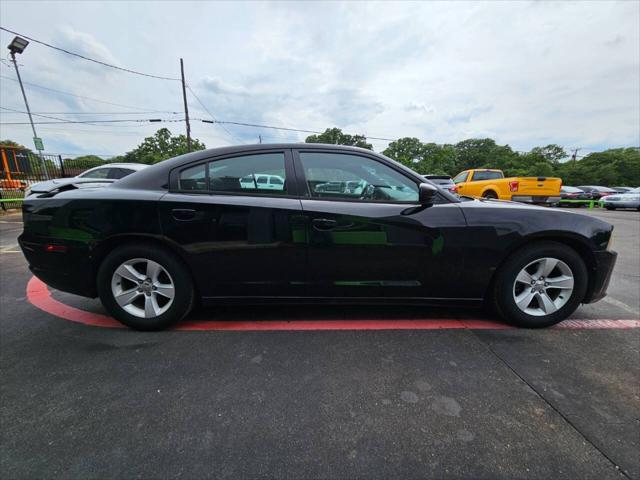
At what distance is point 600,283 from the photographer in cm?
233

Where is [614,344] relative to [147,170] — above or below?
below

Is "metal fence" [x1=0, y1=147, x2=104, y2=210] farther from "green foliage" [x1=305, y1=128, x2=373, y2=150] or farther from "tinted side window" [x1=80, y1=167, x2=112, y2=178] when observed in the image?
"green foliage" [x1=305, y1=128, x2=373, y2=150]

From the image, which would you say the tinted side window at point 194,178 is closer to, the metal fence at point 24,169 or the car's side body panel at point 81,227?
the car's side body panel at point 81,227

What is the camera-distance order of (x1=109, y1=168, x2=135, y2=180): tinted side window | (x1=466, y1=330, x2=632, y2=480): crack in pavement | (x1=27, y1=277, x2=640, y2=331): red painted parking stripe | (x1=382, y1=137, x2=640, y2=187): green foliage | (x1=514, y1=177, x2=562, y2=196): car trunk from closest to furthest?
(x1=466, y1=330, x2=632, y2=480): crack in pavement → (x1=27, y1=277, x2=640, y2=331): red painted parking stripe → (x1=109, y1=168, x2=135, y2=180): tinted side window → (x1=514, y1=177, x2=562, y2=196): car trunk → (x1=382, y1=137, x2=640, y2=187): green foliage

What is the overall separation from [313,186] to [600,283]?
2.42 m

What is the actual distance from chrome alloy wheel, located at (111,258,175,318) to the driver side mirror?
1.99m

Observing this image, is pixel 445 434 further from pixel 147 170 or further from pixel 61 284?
pixel 61 284

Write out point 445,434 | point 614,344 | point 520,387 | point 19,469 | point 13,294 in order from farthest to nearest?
point 13,294 < point 614,344 < point 520,387 < point 445,434 < point 19,469

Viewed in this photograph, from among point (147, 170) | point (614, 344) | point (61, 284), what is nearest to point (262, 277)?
point (147, 170)

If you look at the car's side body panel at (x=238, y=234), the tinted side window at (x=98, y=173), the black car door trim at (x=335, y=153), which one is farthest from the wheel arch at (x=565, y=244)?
the tinted side window at (x=98, y=173)

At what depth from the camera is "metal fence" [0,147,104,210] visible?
11645mm

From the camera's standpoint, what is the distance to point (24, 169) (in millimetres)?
12523

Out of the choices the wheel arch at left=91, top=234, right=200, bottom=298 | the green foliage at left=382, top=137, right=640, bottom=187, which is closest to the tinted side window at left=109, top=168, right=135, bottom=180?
the wheel arch at left=91, top=234, right=200, bottom=298

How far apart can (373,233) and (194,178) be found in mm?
1442
